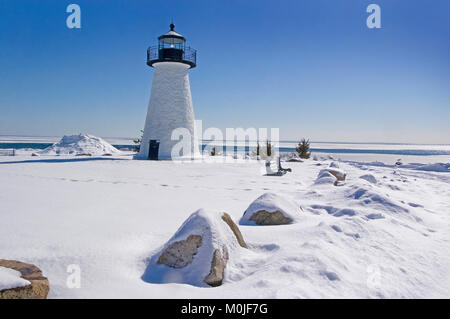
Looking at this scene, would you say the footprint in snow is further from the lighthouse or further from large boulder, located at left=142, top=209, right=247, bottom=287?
the lighthouse

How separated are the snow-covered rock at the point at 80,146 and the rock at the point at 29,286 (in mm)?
25274

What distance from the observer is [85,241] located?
12.2 feet

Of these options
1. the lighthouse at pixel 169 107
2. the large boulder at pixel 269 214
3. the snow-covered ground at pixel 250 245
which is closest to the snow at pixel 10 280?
the snow-covered ground at pixel 250 245

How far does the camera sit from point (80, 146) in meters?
28.0

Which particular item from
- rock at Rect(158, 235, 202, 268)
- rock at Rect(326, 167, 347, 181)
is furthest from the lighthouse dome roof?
rock at Rect(158, 235, 202, 268)

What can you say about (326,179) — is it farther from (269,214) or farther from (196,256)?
(196,256)

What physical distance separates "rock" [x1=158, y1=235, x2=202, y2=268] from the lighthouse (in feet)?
52.9

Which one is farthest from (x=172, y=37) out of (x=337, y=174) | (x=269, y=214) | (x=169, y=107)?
Result: (x=269, y=214)

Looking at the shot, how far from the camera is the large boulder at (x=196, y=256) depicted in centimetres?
308

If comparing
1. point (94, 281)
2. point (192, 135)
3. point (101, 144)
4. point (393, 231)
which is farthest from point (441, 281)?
point (101, 144)

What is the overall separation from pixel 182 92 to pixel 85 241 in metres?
17.0

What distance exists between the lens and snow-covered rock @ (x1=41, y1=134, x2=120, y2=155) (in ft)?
87.3

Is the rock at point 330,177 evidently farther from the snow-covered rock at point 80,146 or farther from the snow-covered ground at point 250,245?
the snow-covered rock at point 80,146

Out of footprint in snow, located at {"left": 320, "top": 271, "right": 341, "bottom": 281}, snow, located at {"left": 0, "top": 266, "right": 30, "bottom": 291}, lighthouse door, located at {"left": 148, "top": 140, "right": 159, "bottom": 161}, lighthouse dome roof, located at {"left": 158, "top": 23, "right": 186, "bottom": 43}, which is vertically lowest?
footprint in snow, located at {"left": 320, "top": 271, "right": 341, "bottom": 281}
